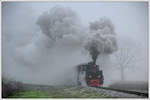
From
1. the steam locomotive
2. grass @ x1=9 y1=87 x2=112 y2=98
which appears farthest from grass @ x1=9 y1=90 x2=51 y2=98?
the steam locomotive

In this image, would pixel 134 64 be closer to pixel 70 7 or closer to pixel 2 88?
pixel 70 7

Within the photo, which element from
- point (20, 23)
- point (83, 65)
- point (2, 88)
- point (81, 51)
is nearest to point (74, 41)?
point (81, 51)

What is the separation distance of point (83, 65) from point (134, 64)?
2598mm

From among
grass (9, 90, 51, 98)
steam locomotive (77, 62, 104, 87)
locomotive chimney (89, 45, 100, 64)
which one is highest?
locomotive chimney (89, 45, 100, 64)

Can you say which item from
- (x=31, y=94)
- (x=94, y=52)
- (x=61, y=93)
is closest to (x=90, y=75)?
(x=94, y=52)

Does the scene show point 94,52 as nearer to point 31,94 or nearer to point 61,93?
point 61,93

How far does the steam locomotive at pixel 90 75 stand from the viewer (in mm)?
11172

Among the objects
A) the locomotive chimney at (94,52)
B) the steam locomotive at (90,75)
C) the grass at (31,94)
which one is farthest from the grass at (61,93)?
the locomotive chimney at (94,52)

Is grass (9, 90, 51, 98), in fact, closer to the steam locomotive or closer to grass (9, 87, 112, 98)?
grass (9, 87, 112, 98)

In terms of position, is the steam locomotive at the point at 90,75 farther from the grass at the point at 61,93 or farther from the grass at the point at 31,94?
the grass at the point at 31,94

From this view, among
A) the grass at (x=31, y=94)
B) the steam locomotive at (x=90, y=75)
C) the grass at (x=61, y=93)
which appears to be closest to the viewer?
the grass at (x=61, y=93)

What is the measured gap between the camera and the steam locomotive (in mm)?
11172

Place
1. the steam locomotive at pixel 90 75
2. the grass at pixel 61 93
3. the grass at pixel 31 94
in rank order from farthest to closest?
the steam locomotive at pixel 90 75 → the grass at pixel 31 94 → the grass at pixel 61 93

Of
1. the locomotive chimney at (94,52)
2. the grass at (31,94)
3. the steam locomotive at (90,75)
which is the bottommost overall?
the grass at (31,94)
